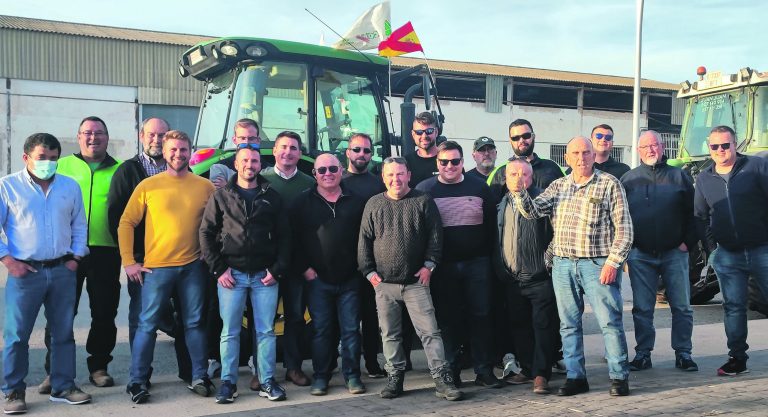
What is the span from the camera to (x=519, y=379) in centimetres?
565

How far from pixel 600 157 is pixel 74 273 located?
431 centimetres

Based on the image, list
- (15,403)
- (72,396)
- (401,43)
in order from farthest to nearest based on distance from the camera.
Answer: (401,43)
(72,396)
(15,403)

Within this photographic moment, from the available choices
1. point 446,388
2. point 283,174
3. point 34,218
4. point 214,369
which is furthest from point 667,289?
point 34,218

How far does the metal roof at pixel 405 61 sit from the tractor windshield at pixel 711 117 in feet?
51.7

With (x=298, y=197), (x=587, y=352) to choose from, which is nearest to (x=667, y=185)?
(x=587, y=352)

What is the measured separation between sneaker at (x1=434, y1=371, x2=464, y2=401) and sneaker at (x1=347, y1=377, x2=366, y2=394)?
1.81 feet

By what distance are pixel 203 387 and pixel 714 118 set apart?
888cm

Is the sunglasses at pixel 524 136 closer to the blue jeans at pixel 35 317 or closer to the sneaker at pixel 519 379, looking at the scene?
the sneaker at pixel 519 379

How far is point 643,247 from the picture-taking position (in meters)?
6.08

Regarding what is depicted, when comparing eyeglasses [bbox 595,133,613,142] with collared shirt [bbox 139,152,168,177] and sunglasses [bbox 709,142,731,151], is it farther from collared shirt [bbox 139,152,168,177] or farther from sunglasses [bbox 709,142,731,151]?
collared shirt [bbox 139,152,168,177]

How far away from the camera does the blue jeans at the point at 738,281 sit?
580 centimetres

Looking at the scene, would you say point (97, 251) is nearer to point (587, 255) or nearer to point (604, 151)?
point (587, 255)

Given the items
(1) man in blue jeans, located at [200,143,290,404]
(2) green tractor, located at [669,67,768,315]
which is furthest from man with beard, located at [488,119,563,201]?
(2) green tractor, located at [669,67,768,315]

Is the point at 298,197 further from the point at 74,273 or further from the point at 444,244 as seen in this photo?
Answer: the point at 74,273
